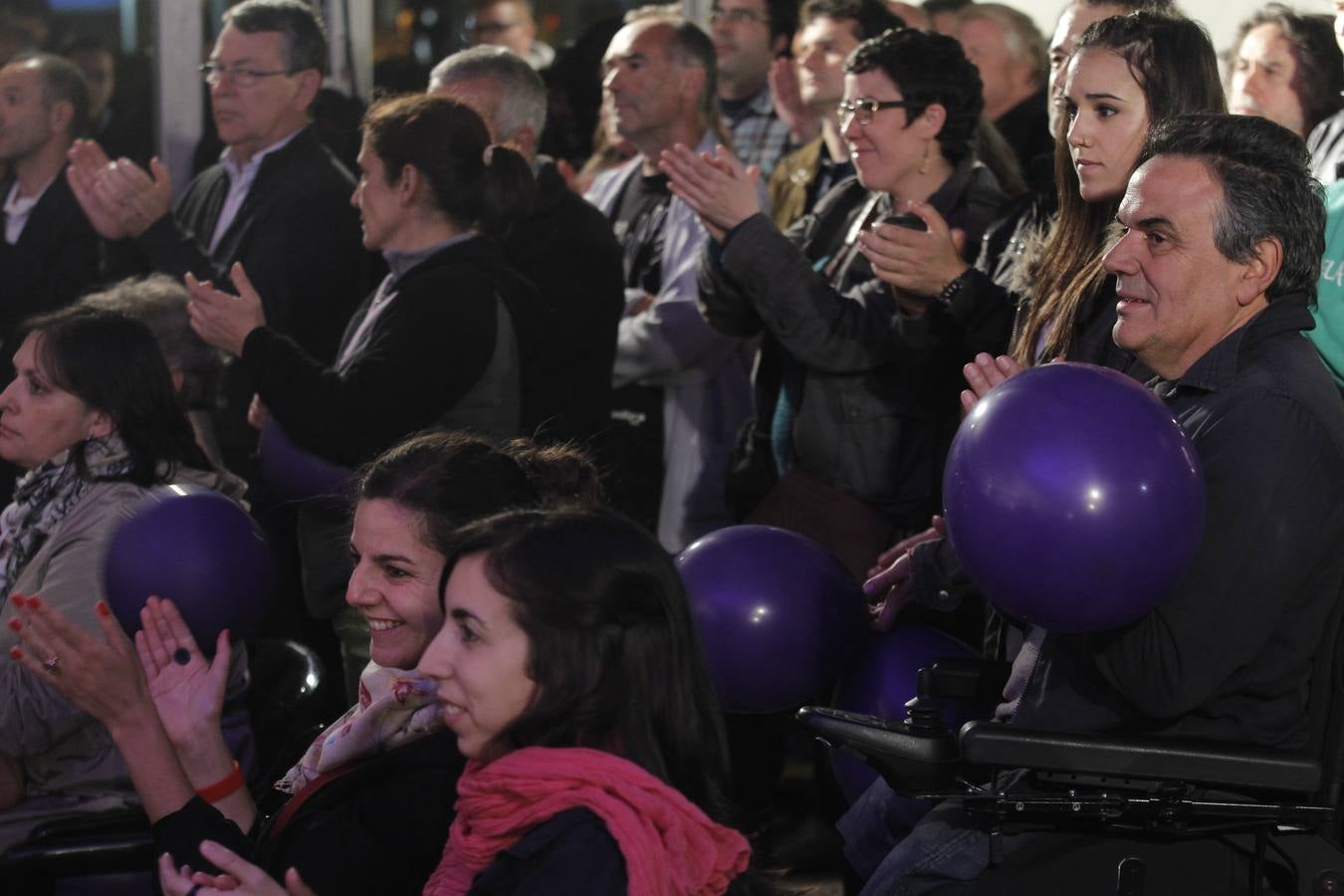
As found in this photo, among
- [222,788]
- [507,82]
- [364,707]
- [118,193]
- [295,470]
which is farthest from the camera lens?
[507,82]

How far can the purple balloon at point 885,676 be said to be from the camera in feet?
10.8

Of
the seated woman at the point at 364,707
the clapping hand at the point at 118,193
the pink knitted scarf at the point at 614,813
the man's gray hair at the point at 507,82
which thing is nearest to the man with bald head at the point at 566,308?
the man's gray hair at the point at 507,82

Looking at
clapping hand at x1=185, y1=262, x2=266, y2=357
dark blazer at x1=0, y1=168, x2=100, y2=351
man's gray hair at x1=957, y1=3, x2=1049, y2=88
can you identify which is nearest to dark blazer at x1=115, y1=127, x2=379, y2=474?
dark blazer at x1=0, y1=168, x2=100, y2=351

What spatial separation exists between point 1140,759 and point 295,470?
2.25 meters

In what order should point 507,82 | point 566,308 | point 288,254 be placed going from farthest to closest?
point 507,82 < point 288,254 < point 566,308

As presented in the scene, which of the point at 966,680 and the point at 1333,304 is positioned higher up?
the point at 1333,304

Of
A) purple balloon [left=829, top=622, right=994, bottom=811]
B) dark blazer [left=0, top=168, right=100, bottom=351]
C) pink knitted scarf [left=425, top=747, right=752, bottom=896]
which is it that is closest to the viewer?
pink knitted scarf [left=425, top=747, right=752, bottom=896]

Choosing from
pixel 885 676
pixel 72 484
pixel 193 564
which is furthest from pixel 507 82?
pixel 885 676

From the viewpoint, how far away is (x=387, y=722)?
2502 mm

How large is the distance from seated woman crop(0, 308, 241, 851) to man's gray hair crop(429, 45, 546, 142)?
1.75 meters

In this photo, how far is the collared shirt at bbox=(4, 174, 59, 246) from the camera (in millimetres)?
5691

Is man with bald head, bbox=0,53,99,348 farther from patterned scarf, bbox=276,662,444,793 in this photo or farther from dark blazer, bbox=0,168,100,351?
patterned scarf, bbox=276,662,444,793

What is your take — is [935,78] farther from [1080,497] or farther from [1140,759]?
[1140,759]

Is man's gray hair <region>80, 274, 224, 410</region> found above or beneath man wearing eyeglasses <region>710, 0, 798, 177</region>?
beneath
